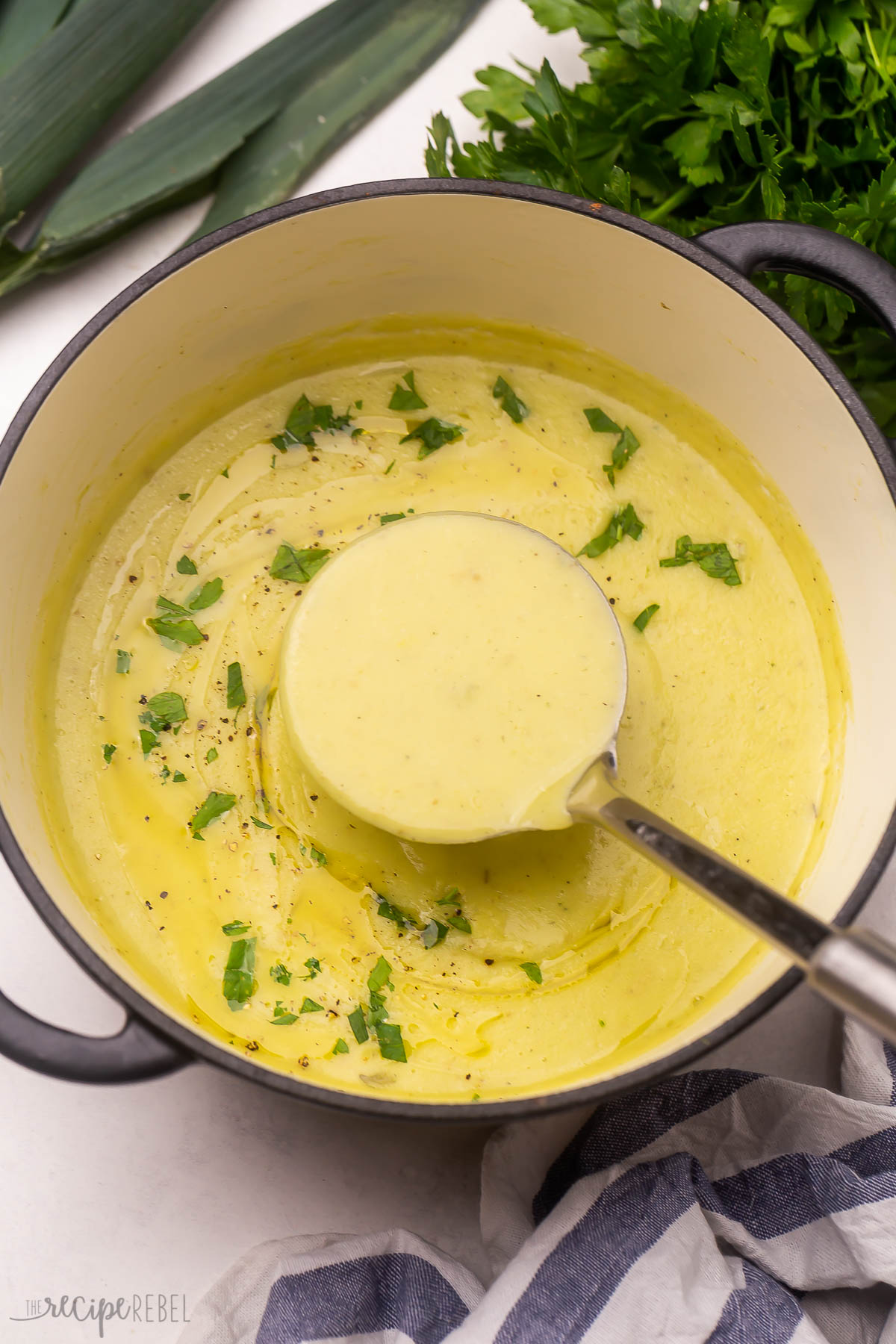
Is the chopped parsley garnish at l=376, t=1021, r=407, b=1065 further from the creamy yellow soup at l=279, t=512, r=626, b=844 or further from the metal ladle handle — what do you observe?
the metal ladle handle

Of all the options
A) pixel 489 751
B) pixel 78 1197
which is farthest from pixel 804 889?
pixel 78 1197

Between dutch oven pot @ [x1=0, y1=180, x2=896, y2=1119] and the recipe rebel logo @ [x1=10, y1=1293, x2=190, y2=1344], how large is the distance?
0.54m

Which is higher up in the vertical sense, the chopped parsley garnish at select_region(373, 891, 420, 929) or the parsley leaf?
the parsley leaf

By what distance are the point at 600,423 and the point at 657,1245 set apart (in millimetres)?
1089

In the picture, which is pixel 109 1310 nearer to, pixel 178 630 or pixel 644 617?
pixel 178 630

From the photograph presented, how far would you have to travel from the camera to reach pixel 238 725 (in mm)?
1427

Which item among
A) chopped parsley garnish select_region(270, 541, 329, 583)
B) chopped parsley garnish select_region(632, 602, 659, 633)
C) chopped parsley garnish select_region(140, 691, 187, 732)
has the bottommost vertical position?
chopped parsley garnish select_region(140, 691, 187, 732)

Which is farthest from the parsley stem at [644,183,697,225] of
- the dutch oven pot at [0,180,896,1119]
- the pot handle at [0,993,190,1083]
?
the pot handle at [0,993,190,1083]

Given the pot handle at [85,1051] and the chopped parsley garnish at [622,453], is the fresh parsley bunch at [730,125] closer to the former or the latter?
the chopped parsley garnish at [622,453]

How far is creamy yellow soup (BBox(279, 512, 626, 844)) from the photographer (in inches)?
48.7

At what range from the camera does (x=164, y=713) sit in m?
1.42

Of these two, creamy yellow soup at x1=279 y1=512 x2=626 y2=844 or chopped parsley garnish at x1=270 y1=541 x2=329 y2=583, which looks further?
chopped parsley garnish at x1=270 y1=541 x2=329 y2=583

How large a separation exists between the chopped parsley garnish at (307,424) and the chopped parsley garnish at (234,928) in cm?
66

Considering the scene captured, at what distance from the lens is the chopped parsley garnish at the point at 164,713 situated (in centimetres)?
142
